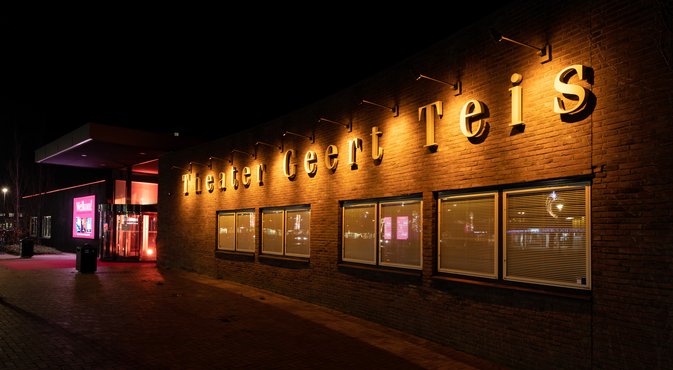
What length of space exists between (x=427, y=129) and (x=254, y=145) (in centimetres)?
804

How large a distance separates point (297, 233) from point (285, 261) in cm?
84

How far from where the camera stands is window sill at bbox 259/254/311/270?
13.4m

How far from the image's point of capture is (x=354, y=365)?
7625 mm

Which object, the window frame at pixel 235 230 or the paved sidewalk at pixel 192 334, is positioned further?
the window frame at pixel 235 230

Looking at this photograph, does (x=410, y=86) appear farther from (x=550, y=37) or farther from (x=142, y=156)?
(x=142, y=156)

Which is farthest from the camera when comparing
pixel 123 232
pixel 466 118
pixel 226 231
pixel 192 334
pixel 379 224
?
pixel 123 232

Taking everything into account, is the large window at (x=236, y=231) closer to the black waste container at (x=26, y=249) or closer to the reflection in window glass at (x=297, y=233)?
the reflection in window glass at (x=297, y=233)

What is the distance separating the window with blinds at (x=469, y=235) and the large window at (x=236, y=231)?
315 inches

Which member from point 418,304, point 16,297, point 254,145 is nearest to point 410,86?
point 418,304

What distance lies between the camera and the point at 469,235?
8.73 meters

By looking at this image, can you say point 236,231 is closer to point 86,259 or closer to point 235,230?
point 235,230

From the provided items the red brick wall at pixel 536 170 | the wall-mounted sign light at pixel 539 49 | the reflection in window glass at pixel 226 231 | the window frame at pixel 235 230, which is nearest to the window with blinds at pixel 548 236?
the red brick wall at pixel 536 170

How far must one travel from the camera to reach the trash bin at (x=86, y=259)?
1998 centimetres

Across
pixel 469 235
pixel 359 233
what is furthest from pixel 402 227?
pixel 469 235
